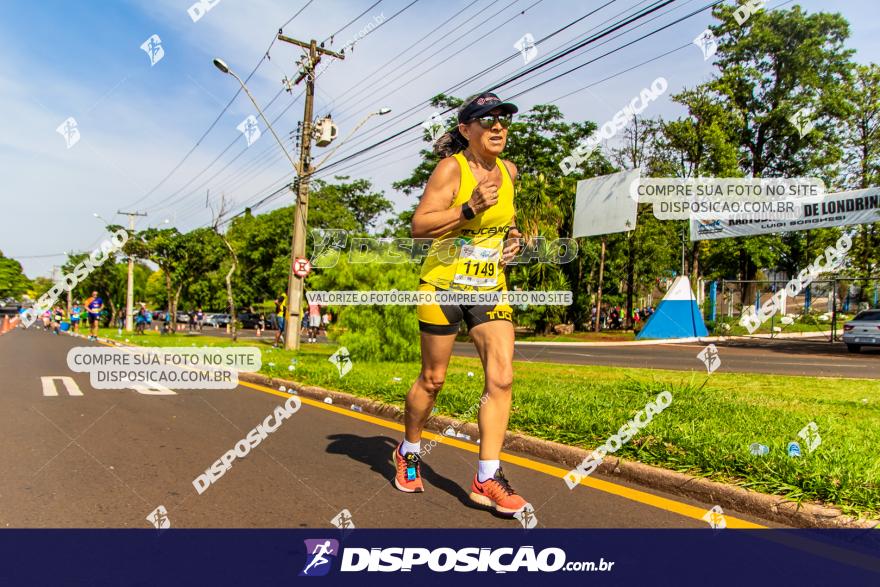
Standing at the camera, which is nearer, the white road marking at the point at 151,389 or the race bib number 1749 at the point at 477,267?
the race bib number 1749 at the point at 477,267

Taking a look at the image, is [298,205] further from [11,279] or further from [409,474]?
[11,279]

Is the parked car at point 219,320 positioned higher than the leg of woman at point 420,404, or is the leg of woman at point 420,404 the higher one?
the leg of woman at point 420,404

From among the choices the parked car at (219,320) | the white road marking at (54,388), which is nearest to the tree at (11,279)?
the parked car at (219,320)

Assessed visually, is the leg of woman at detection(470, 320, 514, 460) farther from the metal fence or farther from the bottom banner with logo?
the metal fence

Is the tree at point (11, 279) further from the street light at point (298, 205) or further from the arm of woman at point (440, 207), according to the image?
the arm of woman at point (440, 207)

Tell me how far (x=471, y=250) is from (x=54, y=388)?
788 centimetres

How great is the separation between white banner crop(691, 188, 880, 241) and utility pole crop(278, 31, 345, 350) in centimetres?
1416

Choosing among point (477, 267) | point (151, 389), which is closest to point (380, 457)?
point (477, 267)

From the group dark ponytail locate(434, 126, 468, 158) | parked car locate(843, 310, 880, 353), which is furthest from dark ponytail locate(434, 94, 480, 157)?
parked car locate(843, 310, 880, 353)

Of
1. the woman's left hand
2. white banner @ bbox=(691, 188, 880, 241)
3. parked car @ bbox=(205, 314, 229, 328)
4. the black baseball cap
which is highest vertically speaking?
white banner @ bbox=(691, 188, 880, 241)

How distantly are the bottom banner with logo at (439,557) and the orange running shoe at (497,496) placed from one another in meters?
0.17

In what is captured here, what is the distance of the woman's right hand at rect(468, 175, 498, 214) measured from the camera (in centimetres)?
314

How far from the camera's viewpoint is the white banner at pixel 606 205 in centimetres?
2412

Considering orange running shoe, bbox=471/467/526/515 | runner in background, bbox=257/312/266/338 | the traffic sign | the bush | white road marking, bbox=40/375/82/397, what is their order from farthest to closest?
1. runner in background, bbox=257/312/266/338
2. the traffic sign
3. the bush
4. white road marking, bbox=40/375/82/397
5. orange running shoe, bbox=471/467/526/515
